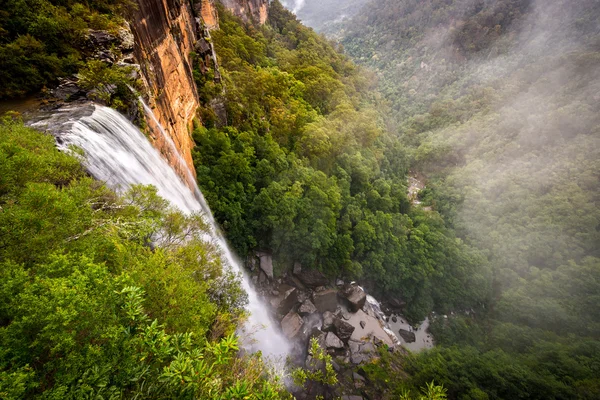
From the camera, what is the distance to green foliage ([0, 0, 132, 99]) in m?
9.22

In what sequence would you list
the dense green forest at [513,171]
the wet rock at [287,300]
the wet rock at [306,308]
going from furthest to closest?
the wet rock at [306,308] → the wet rock at [287,300] → the dense green forest at [513,171]

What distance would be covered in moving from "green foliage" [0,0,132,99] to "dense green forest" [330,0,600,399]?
24434 millimetres

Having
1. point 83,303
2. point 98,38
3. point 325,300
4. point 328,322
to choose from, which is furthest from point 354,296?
point 98,38

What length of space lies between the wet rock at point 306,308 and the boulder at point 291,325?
69 centimetres

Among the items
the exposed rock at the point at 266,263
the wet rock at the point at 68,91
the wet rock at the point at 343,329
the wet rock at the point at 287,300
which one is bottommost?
the wet rock at the point at 343,329

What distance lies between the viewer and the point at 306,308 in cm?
2244

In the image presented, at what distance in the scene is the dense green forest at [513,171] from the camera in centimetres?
2038

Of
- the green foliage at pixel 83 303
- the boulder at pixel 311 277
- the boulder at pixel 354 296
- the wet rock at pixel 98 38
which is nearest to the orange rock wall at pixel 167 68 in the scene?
the wet rock at pixel 98 38

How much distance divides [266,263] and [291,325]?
17.8 feet

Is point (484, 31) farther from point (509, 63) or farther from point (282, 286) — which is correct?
point (282, 286)

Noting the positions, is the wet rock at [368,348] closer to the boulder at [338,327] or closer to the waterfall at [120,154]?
the boulder at [338,327]

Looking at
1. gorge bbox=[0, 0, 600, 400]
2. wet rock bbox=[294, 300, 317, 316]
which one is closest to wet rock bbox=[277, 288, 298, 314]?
gorge bbox=[0, 0, 600, 400]

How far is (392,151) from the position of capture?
1741 inches

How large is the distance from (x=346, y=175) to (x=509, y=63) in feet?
317
